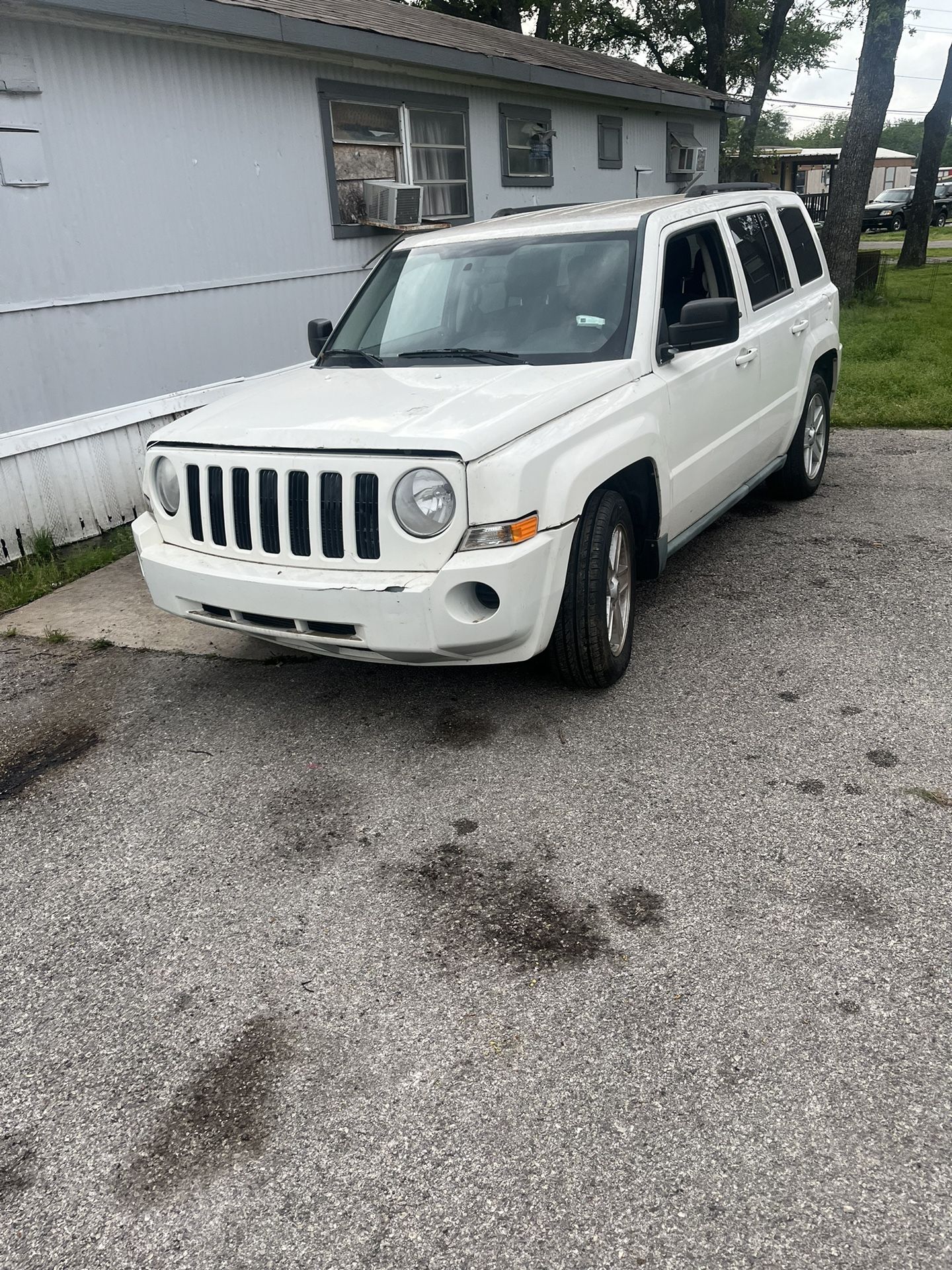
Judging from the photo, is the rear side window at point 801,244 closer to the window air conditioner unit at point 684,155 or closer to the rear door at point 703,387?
the rear door at point 703,387

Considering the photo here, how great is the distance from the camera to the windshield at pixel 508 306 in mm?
4621

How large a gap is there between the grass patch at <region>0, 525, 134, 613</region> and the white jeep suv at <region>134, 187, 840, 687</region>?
89.2 inches

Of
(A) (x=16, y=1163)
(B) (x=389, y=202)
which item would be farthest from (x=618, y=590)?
(B) (x=389, y=202)

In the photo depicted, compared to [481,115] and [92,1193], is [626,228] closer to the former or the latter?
[92,1193]

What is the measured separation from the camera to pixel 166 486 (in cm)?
430

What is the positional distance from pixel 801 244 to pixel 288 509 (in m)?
4.34

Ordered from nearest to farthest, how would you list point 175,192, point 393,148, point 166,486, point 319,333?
point 166,486, point 319,333, point 175,192, point 393,148

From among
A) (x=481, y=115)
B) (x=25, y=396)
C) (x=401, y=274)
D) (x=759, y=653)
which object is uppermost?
(x=481, y=115)

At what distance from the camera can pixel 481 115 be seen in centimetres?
1197

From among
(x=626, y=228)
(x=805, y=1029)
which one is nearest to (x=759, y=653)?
(x=626, y=228)

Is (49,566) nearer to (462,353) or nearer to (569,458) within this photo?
(462,353)

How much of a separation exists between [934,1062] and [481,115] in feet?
38.5

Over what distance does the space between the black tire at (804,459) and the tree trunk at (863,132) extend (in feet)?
33.8

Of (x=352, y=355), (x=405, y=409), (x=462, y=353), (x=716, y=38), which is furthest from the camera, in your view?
(x=716, y=38)
